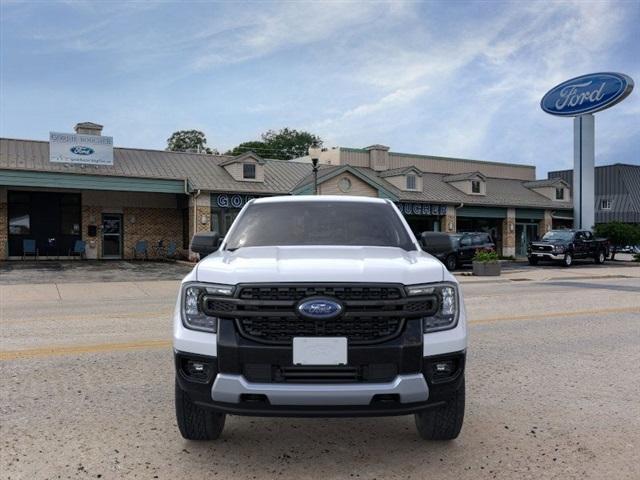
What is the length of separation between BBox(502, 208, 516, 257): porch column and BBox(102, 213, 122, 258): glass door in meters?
23.9

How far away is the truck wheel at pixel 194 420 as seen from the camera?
387cm

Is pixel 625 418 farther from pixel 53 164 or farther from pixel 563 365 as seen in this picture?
pixel 53 164

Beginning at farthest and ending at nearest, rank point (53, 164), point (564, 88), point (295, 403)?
point (564, 88) → point (53, 164) → point (295, 403)

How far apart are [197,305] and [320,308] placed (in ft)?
2.64

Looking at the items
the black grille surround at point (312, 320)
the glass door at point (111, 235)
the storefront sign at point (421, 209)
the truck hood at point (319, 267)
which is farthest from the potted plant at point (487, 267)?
the black grille surround at point (312, 320)

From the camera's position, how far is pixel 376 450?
404 centimetres

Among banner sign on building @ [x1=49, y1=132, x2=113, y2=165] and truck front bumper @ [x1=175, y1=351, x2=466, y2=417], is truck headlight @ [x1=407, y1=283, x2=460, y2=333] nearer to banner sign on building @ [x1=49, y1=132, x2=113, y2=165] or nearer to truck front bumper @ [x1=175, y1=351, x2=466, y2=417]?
truck front bumper @ [x1=175, y1=351, x2=466, y2=417]

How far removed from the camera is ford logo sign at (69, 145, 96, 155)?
1041 inches

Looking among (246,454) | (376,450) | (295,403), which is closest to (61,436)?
(246,454)

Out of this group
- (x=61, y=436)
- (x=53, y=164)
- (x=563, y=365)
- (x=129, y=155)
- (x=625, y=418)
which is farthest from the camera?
(x=129, y=155)

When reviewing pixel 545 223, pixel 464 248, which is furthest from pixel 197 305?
pixel 545 223

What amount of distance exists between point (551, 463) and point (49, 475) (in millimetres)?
3209

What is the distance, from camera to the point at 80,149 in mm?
26562

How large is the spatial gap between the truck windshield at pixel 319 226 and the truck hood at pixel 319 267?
22.2 inches
